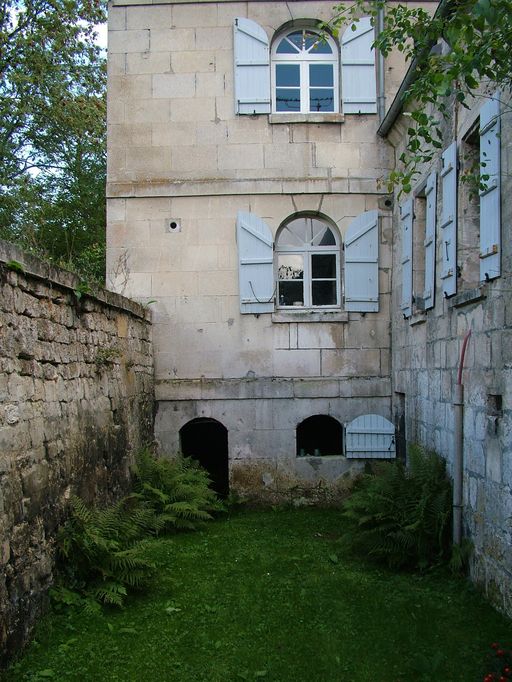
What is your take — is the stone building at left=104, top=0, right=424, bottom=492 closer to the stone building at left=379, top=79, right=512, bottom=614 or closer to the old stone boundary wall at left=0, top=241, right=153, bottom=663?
the stone building at left=379, top=79, right=512, bottom=614

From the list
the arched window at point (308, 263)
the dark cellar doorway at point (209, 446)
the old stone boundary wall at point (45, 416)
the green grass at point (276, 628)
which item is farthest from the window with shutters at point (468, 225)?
the dark cellar doorway at point (209, 446)

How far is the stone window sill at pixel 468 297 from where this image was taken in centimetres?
515

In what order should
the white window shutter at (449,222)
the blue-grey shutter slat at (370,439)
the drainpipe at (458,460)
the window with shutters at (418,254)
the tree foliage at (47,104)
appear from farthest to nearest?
the tree foliage at (47,104) → the blue-grey shutter slat at (370,439) → the window with shutters at (418,254) → the white window shutter at (449,222) → the drainpipe at (458,460)

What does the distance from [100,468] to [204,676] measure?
8.38 feet

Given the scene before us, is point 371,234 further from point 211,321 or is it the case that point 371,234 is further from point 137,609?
point 137,609

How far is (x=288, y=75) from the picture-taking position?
9086mm

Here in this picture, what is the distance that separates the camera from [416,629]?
15.6ft

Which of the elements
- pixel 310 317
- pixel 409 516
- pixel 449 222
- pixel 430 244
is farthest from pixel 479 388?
pixel 310 317

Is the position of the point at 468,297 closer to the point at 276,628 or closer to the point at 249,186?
the point at 276,628

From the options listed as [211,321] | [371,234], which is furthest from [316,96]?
[211,321]

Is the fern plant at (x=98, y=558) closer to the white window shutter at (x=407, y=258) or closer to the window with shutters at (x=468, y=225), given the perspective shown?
the window with shutters at (x=468, y=225)

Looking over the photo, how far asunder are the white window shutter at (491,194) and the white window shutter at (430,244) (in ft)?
4.97

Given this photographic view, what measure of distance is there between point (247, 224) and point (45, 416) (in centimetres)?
474

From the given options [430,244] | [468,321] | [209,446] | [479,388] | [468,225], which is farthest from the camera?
[209,446]
